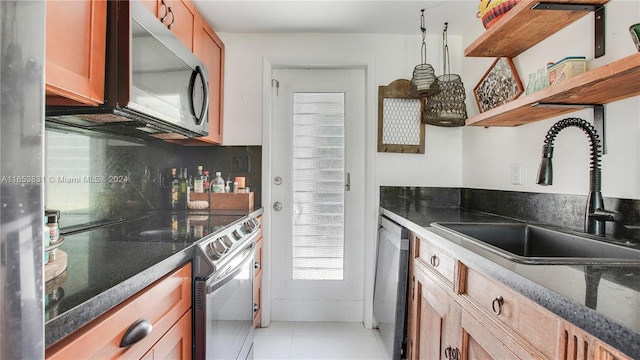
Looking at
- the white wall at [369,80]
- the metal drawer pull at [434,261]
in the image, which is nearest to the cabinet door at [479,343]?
the metal drawer pull at [434,261]

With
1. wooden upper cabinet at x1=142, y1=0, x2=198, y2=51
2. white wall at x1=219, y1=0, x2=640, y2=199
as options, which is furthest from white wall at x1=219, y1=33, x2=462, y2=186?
wooden upper cabinet at x1=142, y1=0, x2=198, y2=51

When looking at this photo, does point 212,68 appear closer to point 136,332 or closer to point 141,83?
point 141,83

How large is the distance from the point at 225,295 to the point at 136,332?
0.56m

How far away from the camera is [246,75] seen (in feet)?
7.93

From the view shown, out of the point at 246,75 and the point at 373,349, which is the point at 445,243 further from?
the point at 246,75

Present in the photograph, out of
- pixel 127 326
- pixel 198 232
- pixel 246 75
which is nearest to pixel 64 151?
pixel 198 232

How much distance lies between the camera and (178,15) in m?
1.69

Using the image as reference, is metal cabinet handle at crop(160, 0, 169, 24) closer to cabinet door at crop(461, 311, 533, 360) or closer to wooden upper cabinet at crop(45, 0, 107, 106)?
wooden upper cabinet at crop(45, 0, 107, 106)

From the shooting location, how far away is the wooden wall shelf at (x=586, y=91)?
0.88 meters

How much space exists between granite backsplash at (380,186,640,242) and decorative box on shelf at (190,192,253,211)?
3.18 ft

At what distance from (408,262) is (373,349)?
0.76 metres

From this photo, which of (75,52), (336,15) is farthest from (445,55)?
(75,52)

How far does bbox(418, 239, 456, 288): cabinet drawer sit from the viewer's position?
3.99ft

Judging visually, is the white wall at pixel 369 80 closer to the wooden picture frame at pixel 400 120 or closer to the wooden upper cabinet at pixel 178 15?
the wooden picture frame at pixel 400 120
